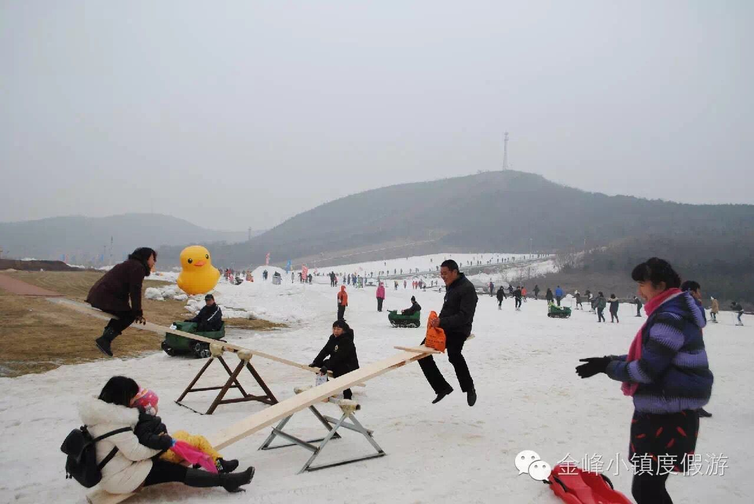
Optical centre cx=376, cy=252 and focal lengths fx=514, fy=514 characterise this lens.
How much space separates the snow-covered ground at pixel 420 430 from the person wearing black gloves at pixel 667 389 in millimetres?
1302

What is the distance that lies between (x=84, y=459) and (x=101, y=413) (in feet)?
1.22

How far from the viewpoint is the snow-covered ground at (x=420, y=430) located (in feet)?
15.4

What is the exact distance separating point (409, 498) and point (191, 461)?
194cm

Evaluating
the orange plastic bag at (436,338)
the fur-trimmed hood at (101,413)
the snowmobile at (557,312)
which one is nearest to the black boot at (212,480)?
the fur-trimmed hood at (101,413)

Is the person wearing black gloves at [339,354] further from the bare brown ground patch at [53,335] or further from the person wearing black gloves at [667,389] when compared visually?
the bare brown ground patch at [53,335]

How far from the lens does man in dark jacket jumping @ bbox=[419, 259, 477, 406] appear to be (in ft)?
20.9

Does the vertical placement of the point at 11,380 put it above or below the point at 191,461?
below

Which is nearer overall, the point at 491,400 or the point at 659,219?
the point at 491,400

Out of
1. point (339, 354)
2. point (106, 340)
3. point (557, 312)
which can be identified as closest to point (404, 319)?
point (557, 312)

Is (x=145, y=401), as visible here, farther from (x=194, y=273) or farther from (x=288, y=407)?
(x=194, y=273)

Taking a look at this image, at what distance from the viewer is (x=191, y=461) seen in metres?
4.50

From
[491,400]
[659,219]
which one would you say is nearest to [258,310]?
[491,400]

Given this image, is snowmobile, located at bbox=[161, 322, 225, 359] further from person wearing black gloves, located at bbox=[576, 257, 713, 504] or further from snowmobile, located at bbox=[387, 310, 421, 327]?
person wearing black gloves, located at bbox=[576, 257, 713, 504]

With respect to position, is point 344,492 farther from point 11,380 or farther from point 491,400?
point 11,380
